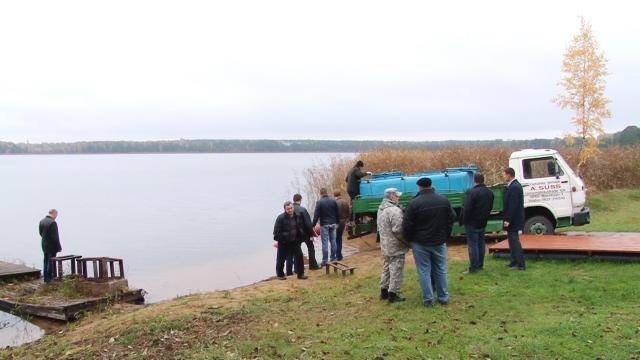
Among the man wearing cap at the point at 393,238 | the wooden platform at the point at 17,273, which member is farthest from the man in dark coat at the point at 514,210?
the wooden platform at the point at 17,273

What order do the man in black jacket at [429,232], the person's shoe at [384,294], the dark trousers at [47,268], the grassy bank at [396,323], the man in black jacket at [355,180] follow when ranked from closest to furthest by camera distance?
the grassy bank at [396,323]
the man in black jacket at [429,232]
the person's shoe at [384,294]
the dark trousers at [47,268]
the man in black jacket at [355,180]

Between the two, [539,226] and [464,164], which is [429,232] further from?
[464,164]

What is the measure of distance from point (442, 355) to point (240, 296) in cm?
524

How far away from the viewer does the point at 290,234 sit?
1257 centimetres

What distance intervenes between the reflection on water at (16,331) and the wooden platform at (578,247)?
994cm

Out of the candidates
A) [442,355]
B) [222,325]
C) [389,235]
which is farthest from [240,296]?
[442,355]

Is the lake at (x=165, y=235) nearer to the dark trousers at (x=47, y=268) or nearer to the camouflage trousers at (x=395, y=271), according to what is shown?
the dark trousers at (x=47, y=268)

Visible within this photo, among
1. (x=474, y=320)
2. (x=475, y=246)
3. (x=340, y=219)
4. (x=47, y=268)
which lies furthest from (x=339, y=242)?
(x=47, y=268)

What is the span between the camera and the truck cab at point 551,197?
1348 cm

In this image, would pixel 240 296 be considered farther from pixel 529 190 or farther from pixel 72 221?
pixel 72 221

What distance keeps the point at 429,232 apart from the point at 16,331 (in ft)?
32.5

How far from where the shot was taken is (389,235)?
8.70 m

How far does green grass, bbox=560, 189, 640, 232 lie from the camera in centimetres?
1620

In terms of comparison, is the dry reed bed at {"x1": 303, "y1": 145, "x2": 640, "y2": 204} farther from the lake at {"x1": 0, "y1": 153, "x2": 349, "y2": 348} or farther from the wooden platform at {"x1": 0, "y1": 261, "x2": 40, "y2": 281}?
the wooden platform at {"x1": 0, "y1": 261, "x2": 40, "y2": 281}
